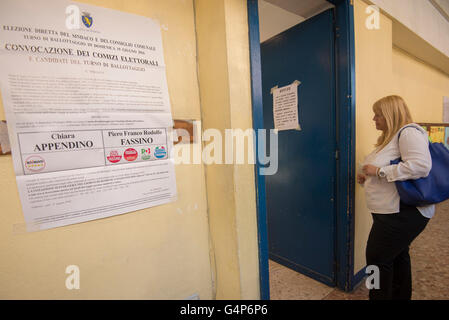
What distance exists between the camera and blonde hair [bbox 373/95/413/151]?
1174mm

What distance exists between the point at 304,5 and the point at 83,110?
1721 millimetres

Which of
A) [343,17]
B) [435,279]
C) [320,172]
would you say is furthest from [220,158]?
[435,279]

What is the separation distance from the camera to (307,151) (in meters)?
1.75

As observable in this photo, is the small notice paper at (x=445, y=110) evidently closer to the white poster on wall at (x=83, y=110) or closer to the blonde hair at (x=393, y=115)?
the blonde hair at (x=393, y=115)

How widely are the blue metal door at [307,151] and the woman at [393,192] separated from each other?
0.38m

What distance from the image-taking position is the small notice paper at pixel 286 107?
1.78m

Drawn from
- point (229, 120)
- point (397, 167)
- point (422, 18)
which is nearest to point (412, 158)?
point (397, 167)

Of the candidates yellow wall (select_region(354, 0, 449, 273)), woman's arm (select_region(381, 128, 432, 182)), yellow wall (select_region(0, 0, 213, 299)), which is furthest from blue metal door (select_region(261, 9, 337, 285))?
yellow wall (select_region(0, 0, 213, 299))

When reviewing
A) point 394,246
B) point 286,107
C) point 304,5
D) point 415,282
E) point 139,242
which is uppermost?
point 304,5

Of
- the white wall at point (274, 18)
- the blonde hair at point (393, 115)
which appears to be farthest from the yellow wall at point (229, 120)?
the white wall at point (274, 18)

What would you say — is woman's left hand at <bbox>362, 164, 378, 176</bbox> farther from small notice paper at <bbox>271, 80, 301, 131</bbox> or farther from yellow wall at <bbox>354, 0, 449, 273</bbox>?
small notice paper at <bbox>271, 80, 301, 131</bbox>

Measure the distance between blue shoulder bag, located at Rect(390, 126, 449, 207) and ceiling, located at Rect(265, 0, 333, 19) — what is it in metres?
1.15

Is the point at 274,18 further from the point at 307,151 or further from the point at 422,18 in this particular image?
the point at 422,18

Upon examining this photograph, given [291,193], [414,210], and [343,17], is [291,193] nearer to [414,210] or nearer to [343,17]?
[414,210]
